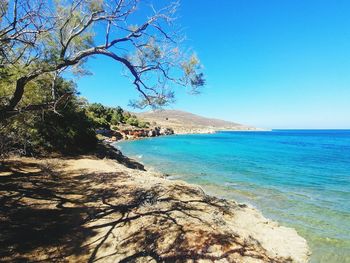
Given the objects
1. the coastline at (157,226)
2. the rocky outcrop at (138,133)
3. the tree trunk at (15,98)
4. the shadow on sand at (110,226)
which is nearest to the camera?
the shadow on sand at (110,226)

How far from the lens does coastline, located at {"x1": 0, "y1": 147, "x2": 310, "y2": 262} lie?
6125 millimetres

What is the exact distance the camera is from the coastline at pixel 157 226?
612 cm

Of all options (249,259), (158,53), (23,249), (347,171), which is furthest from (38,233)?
(347,171)

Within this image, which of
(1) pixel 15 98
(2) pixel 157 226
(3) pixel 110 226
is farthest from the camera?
(3) pixel 110 226

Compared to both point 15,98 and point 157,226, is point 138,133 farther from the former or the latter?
point 157,226

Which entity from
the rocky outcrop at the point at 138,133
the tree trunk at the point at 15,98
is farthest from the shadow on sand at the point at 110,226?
the rocky outcrop at the point at 138,133

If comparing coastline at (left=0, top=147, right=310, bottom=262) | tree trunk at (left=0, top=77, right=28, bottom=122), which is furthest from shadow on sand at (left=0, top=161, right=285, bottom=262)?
tree trunk at (left=0, top=77, right=28, bottom=122)

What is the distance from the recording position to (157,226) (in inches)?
282

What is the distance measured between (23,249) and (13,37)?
498cm

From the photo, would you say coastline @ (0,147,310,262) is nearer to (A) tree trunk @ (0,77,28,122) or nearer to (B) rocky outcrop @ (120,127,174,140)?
(A) tree trunk @ (0,77,28,122)

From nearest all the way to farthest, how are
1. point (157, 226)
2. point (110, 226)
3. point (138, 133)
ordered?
1. point (157, 226)
2. point (110, 226)
3. point (138, 133)

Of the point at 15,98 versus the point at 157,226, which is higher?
the point at 15,98

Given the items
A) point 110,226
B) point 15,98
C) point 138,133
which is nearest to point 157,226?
point 110,226

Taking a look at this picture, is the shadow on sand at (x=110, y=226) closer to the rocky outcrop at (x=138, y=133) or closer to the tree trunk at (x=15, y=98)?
the tree trunk at (x=15, y=98)
